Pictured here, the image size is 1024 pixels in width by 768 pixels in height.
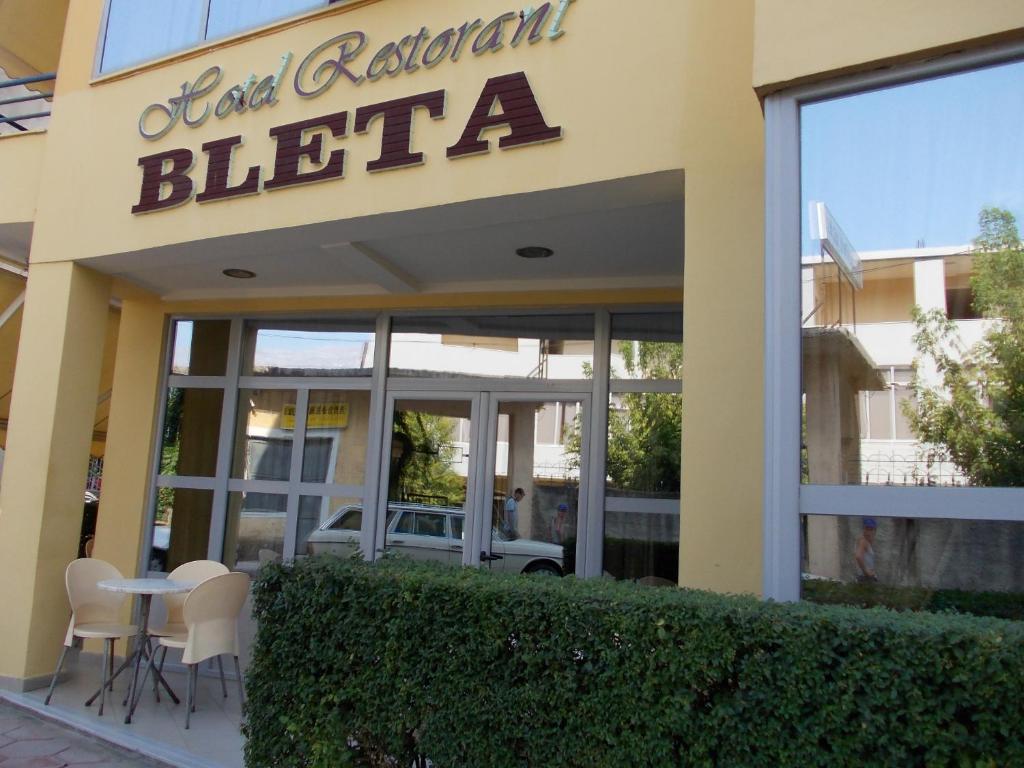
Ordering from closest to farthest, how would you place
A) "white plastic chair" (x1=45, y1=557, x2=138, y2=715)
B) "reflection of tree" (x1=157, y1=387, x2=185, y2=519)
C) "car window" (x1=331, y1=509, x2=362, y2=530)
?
"white plastic chair" (x1=45, y1=557, x2=138, y2=715) < "car window" (x1=331, y1=509, x2=362, y2=530) < "reflection of tree" (x1=157, y1=387, x2=185, y2=519)

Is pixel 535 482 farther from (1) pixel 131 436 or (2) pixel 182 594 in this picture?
(1) pixel 131 436

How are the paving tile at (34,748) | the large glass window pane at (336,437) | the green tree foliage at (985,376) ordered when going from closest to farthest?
the green tree foliage at (985,376) → the paving tile at (34,748) → the large glass window pane at (336,437)

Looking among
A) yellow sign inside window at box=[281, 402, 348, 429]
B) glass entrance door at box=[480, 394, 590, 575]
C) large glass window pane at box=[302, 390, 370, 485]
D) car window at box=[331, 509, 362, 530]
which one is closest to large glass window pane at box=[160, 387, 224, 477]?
yellow sign inside window at box=[281, 402, 348, 429]

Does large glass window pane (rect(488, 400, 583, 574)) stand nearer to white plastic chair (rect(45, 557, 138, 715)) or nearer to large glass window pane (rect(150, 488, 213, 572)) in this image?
white plastic chair (rect(45, 557, 138, 715))

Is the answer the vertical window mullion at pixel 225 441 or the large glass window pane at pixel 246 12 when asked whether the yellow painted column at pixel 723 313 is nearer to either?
the large glass window pane at pixel 246 12

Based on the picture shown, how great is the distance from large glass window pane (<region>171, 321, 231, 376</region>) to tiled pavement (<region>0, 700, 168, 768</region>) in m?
3.27

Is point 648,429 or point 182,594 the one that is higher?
point 648,429

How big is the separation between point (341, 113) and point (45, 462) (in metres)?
3.38

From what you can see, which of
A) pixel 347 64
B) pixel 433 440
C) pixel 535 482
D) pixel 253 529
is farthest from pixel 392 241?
pixel 253 529

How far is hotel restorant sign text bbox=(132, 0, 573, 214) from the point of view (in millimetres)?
4574

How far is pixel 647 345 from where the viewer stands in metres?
6.19

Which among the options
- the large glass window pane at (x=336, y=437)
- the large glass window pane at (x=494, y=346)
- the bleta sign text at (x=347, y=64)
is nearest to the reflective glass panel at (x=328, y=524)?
the large glass window pane at (x=336, y=437)

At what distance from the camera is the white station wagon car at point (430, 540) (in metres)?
6.25

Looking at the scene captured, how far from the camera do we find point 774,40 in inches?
138
